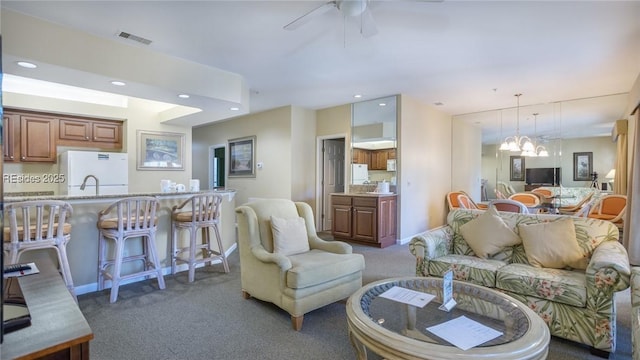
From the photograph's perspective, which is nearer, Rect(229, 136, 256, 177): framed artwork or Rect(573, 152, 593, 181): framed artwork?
Rect(573, 152, 593, 181): framed artwork

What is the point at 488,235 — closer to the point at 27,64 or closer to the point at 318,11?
the point at 318,11

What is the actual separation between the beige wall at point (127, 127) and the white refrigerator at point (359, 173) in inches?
128

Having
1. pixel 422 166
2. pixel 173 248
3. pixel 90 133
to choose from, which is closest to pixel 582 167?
pixel 422 166

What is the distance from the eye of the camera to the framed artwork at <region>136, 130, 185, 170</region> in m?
5.73

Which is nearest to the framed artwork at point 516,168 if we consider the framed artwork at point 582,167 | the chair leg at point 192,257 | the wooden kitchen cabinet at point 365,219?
the framed artwork at point 582,167

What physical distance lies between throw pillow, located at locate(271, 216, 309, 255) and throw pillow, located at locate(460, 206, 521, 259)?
158 cm

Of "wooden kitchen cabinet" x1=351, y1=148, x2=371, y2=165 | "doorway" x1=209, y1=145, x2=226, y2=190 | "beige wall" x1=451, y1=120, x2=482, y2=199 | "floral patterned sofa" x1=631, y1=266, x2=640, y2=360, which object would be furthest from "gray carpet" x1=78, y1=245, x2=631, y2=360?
"doorway" x1=209, y1=145, x2=226, y2=190

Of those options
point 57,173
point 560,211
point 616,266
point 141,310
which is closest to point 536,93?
point 560,211

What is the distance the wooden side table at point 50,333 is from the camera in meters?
0.92

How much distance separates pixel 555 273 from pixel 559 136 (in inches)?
191

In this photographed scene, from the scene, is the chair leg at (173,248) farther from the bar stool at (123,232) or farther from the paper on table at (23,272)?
the paper on table at (23,272)

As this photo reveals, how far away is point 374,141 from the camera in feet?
19.4

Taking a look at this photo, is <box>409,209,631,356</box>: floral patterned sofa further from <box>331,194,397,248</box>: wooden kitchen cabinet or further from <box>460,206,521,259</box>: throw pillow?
<box>331,194,397,248</box>: wooden kitchen cabinet

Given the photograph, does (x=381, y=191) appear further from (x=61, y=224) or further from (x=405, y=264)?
(x=61, y=224)
